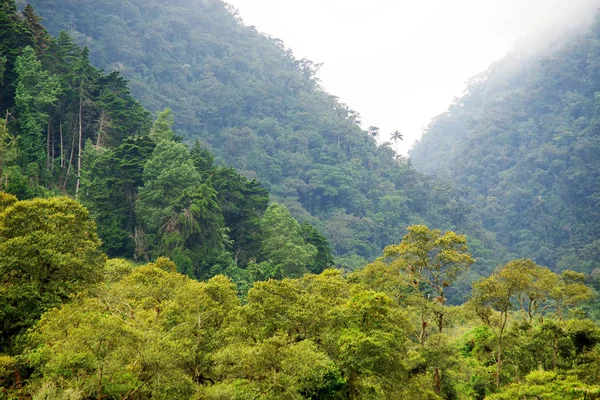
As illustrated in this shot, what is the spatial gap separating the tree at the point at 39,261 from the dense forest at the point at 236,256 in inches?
3.1

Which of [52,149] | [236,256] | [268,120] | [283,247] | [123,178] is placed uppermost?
[268,120]

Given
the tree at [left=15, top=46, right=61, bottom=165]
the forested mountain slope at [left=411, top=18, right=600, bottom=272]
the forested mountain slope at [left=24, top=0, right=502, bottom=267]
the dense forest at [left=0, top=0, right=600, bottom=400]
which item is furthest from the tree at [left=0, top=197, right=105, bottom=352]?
the forested mountain slope at [left=411, top=18, right=600, bottom=272]

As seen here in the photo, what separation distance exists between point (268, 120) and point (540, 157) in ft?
211

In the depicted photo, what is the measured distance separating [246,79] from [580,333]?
102518mm

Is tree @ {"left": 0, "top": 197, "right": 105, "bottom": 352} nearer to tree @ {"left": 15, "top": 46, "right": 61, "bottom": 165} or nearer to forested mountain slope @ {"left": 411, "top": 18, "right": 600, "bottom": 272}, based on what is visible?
tree @ {"left": 15, "top": 46, "right": 61, "bottom": 165}

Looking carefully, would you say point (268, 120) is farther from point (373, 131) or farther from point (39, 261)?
point (39, 261)

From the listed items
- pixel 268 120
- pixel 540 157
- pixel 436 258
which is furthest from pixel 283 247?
pixel 540 157

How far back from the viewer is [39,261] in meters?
18.9

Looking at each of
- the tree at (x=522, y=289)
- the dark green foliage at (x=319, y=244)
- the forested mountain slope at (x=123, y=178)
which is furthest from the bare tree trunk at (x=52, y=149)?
the tree at (x=522, y=289)

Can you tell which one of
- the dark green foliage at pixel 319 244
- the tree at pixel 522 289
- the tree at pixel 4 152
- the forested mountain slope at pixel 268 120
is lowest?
the tree at pixel 522 289

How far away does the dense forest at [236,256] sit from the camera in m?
16.5

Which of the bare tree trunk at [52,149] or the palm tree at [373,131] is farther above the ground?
the palm tree at [373,131]

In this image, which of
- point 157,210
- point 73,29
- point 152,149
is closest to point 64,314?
point 157,210

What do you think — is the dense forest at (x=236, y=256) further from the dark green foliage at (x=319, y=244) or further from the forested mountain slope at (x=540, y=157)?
the forested mountain slope at (x=540, y=157)
